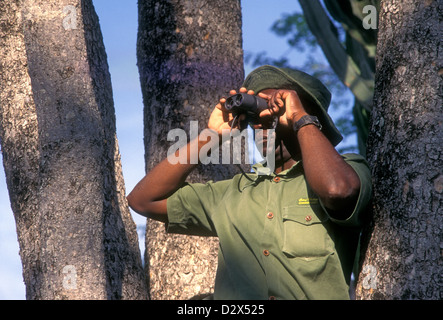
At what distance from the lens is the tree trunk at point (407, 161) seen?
2697 mm

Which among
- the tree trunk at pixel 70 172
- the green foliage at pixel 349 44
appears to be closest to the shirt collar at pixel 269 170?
the tree trunk at pixel 70 172

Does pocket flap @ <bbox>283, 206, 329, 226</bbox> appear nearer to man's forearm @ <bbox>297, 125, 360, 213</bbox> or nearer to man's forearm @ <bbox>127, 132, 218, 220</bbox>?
man's forearm @ <bbox>297, 125, 360, 213</bbox>

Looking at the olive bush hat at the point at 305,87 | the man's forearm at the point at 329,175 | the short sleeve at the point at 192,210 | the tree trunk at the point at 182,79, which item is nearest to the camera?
the man's forearm at the point at 329,175

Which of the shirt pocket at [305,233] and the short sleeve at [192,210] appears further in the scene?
the short sleeve at [192,210]

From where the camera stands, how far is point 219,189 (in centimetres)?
371

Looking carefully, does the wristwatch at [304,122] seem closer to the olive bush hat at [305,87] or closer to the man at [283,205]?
the man at [283,205]

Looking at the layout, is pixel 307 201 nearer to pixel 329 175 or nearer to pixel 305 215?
pixel 305 215

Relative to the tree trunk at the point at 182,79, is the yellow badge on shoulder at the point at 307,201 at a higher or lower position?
lower

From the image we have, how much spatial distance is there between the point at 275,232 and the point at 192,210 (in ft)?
1.99

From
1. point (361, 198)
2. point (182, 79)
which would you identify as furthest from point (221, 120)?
point (361, 198)

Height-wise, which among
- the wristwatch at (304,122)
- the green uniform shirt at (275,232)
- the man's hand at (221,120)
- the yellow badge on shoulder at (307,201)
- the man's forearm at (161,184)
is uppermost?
the man's hand at (221,120)
